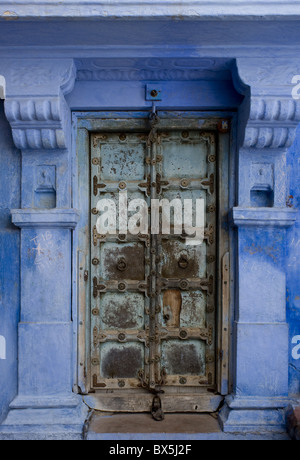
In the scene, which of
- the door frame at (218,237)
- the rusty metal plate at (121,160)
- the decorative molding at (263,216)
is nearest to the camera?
the decorative molding at (263,216)

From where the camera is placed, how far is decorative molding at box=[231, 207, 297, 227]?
2.74 metres

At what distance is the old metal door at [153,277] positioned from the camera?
2963 mm

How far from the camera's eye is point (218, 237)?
2.95 m

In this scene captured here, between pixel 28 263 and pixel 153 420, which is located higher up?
pixel 28 263

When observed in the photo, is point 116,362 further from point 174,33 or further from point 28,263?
point 174,33

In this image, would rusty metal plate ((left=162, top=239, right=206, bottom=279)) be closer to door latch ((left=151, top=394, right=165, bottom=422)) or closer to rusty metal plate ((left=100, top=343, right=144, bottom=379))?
rusty metal plate ((left=100, top=343, right=144, bottom=379))

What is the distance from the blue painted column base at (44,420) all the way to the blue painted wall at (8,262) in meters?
0.13

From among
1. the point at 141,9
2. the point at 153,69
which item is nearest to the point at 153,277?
the point at 153,69

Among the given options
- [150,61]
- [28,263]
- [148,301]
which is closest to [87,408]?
[148,301]

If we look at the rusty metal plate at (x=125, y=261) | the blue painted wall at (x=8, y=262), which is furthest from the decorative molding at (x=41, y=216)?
the rusty metal plate at (x=125, y=261)

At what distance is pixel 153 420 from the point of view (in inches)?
111

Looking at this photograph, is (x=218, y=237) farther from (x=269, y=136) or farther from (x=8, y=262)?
(x=8, y=262)

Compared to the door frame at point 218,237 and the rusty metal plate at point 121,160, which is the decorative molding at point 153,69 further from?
the rusty metal plate at point 121,160

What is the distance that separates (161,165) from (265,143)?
74cm
